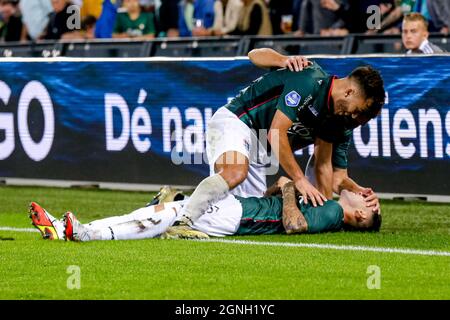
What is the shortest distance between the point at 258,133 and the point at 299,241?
1117mm

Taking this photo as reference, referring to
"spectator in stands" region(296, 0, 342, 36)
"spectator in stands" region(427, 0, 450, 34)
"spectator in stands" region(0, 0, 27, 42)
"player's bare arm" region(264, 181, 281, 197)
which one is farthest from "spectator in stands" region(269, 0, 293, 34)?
"player's bare arm" region(264, 181, 281, 197)

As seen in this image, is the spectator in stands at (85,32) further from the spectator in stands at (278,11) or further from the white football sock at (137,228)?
the white football sock at (137,228)

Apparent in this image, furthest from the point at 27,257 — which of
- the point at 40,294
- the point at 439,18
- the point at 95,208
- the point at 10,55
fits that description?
the point at 10,55

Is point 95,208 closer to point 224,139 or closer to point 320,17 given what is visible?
point 224,139

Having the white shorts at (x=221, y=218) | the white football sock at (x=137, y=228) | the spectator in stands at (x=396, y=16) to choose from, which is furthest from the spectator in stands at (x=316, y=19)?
the white football sock at (x=137, y=228)

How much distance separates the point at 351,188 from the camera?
11.2 m

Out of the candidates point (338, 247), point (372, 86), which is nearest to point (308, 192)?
point (338, 247)

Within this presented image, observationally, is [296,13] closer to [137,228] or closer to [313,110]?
[313,110]

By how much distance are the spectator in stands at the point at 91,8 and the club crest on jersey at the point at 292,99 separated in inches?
388

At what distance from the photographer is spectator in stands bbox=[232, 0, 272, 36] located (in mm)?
17406

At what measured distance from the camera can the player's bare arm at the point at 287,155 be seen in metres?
10.5

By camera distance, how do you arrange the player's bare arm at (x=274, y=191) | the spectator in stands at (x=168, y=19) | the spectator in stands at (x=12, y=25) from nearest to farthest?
the player's bare arm at (x=274, y=191)
the spectator in stands at (x=168, y=19)
the spectator in stands at (x=12, y=25)

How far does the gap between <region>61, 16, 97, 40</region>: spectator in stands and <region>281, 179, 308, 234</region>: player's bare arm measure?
28.7 feet

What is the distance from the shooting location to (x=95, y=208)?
1355cm
